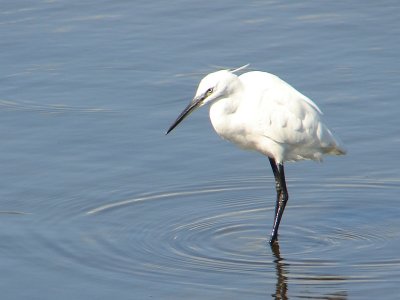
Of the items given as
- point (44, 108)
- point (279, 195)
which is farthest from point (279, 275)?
point (44, 108)

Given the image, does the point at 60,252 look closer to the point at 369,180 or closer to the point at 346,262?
the point at 346,262

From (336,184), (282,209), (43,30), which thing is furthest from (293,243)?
(43,30)

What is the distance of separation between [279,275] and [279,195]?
3.82 feet

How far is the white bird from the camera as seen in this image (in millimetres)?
8758

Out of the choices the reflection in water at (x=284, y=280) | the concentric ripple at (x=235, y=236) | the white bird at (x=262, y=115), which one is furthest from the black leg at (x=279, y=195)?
the reflection in water at (x=284, y=280)

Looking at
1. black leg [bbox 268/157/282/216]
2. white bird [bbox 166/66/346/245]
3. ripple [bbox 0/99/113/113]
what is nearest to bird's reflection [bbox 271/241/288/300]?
white bird [bbox 166/66/346/245]

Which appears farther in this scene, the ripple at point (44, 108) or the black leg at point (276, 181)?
the ripple at point (44, 108)

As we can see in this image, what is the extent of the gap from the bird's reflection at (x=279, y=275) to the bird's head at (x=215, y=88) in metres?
1.09

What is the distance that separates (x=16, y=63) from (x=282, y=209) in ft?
13.9

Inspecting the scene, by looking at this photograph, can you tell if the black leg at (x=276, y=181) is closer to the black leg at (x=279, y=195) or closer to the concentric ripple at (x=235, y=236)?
the black leg at (x=279, y=195)

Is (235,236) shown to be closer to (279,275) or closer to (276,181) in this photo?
(276,181)

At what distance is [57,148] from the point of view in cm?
1041

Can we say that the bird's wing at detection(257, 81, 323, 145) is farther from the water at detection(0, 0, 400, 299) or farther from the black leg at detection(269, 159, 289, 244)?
the water at detection(0, 0, 400, 299)

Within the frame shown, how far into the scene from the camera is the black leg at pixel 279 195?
8945 mm
